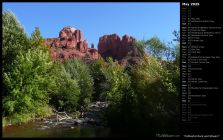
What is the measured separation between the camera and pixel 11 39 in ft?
74.4

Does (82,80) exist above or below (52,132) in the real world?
above

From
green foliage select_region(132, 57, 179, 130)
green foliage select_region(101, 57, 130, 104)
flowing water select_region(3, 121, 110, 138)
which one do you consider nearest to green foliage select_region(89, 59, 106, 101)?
green foliage select_region(101, 57, 130, 104)

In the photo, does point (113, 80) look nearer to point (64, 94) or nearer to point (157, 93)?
point (64, 94)

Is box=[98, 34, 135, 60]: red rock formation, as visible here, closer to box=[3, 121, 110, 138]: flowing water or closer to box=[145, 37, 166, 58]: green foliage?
box=[145, 37, 166, 58]: green foliage

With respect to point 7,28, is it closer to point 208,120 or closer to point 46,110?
point 46,110

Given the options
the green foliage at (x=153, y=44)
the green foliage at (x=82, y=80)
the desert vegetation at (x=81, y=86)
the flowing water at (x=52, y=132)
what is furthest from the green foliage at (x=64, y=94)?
the flowing water at (x=52, y=132)

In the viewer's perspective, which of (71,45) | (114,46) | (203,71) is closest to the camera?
(203,71)

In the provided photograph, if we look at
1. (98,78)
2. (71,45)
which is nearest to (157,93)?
(98,78)

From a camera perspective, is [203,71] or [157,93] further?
[157,93]

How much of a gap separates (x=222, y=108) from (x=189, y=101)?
0.67m

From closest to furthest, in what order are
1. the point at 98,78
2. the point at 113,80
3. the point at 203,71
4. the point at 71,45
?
the point at 203,71, the point at 113,80, the point at 98,78, the point at 71,45

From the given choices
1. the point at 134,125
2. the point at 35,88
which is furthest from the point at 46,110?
the point at 134,125

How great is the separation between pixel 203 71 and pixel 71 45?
52.2m

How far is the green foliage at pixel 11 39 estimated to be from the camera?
70.1 ft
